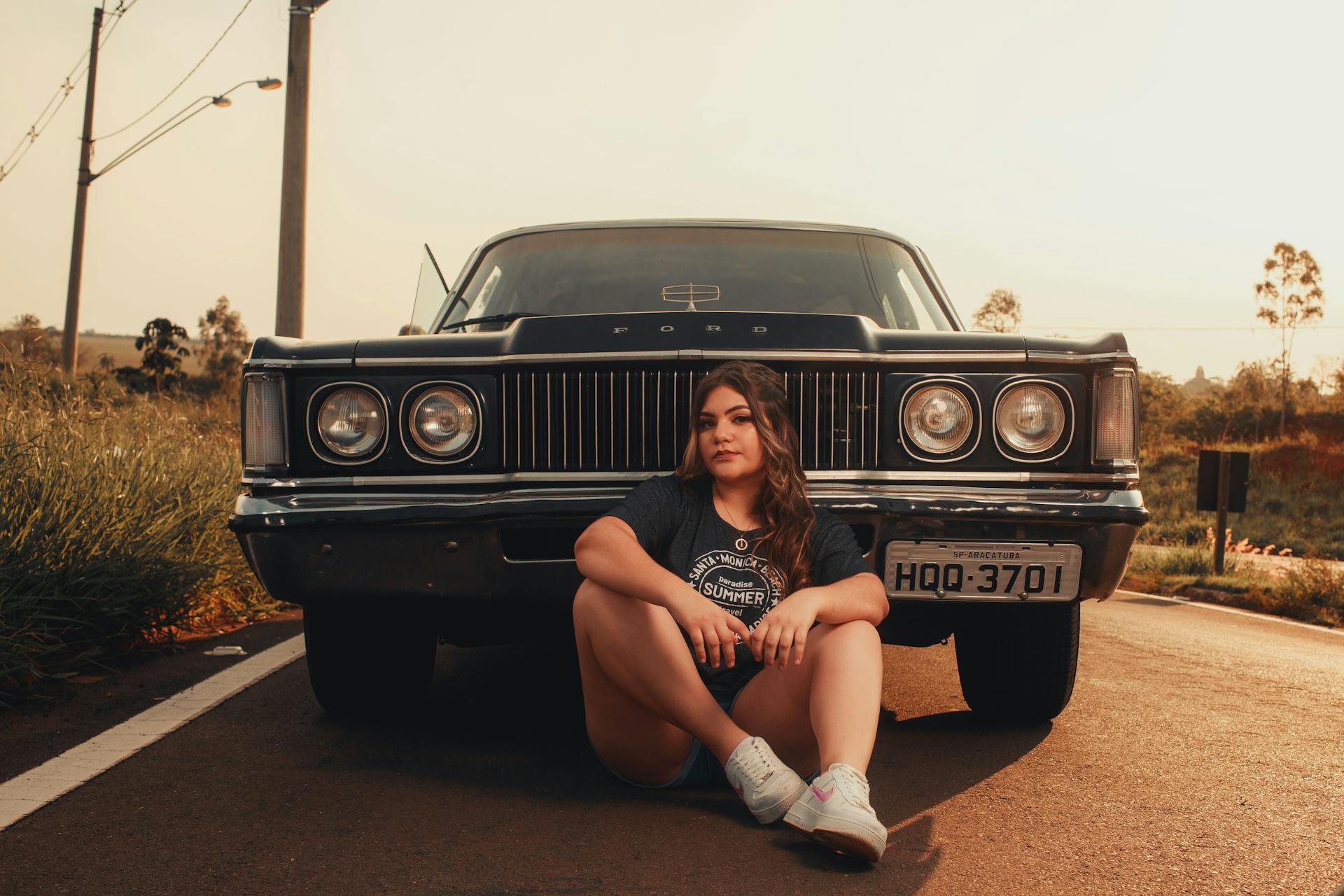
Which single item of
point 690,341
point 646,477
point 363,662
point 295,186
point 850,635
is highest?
point 295,186

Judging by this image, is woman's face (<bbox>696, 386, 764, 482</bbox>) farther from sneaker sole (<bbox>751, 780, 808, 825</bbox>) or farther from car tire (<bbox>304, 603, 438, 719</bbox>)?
car tire (<bbox>304, 603, 438, 719</bbox>)

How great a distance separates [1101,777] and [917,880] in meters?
1.09

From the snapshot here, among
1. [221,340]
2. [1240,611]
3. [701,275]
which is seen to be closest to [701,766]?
[701,275]

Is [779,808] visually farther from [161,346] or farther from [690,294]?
[161,346]

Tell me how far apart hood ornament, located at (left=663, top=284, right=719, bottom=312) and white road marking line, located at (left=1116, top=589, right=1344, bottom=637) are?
16.9 feet

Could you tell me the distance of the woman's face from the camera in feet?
9.96

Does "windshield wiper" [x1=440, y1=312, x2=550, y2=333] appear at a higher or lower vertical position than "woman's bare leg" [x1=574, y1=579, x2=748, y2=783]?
higher

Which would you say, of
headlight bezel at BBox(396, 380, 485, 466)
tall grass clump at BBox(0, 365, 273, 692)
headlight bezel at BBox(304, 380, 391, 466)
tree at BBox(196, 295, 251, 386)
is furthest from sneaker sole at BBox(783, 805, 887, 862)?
tree at BBox(196, 295, 251, 386)

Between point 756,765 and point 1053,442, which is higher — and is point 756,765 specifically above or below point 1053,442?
below

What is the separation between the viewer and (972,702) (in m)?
4.16

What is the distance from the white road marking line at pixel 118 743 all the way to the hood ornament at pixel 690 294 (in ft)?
6.94

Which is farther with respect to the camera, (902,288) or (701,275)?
(902,288)

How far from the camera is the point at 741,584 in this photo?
307 cm

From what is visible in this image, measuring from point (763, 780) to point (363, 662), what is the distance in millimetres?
1671
